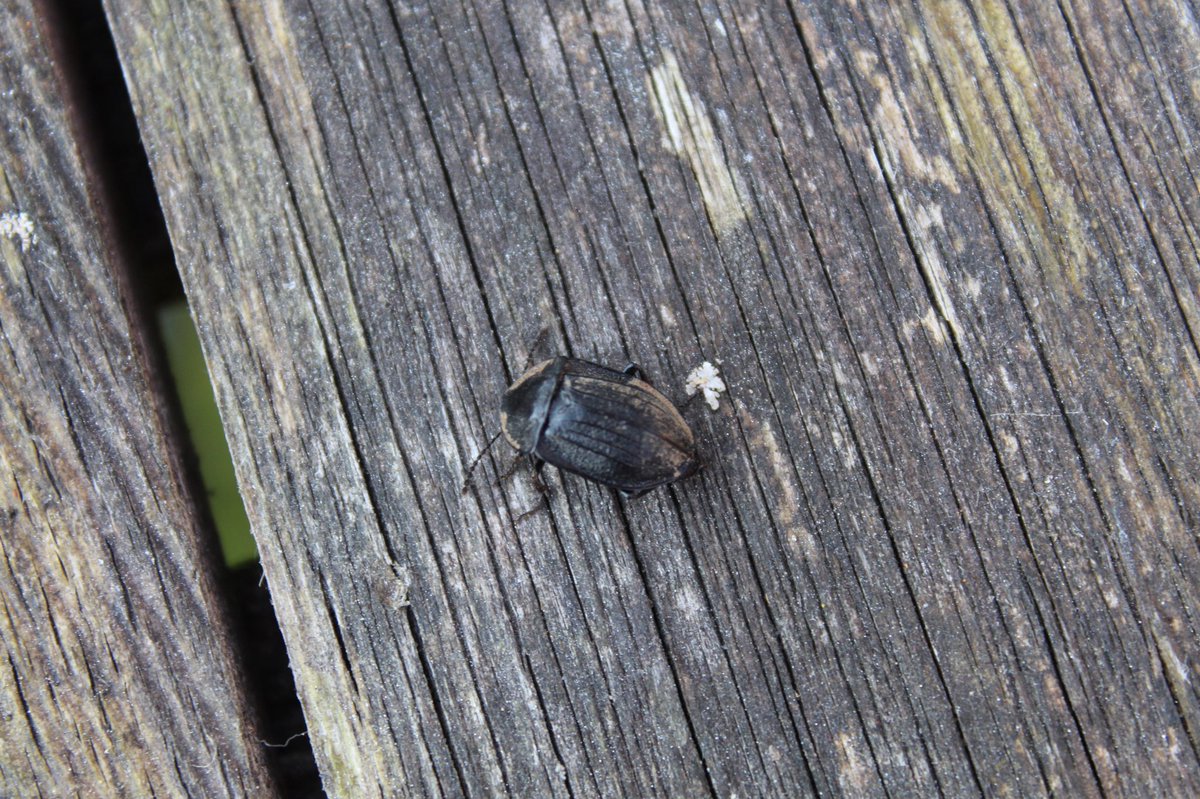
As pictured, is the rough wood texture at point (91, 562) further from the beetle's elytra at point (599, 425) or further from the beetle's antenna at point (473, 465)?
the beetle's elytra at point (599, 425)

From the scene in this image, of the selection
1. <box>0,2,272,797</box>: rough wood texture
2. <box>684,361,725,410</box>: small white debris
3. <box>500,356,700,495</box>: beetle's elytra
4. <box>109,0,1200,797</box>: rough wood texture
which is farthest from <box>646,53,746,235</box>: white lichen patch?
Result: <box>0,2,272,797</box>: rough wood texture

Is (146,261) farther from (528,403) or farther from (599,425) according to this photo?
(599,425)

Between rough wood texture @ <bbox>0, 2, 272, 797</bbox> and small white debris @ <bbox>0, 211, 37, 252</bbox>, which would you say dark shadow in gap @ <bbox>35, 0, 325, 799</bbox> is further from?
small white debris @ <bbox>0, 211, 37, 252</bbox>

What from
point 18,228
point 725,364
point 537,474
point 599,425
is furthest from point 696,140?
point 18,228

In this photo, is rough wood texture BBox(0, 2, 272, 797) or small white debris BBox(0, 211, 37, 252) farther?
small white debris BBox(0, 211, 37, 252)

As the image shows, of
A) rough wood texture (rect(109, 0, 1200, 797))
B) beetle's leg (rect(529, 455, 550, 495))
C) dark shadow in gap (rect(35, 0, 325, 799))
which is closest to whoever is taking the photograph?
rough wood texture (rect(109, 0, 1200, 797))

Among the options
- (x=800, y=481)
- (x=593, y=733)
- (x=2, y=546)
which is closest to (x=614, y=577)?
(x=593, y=733)
